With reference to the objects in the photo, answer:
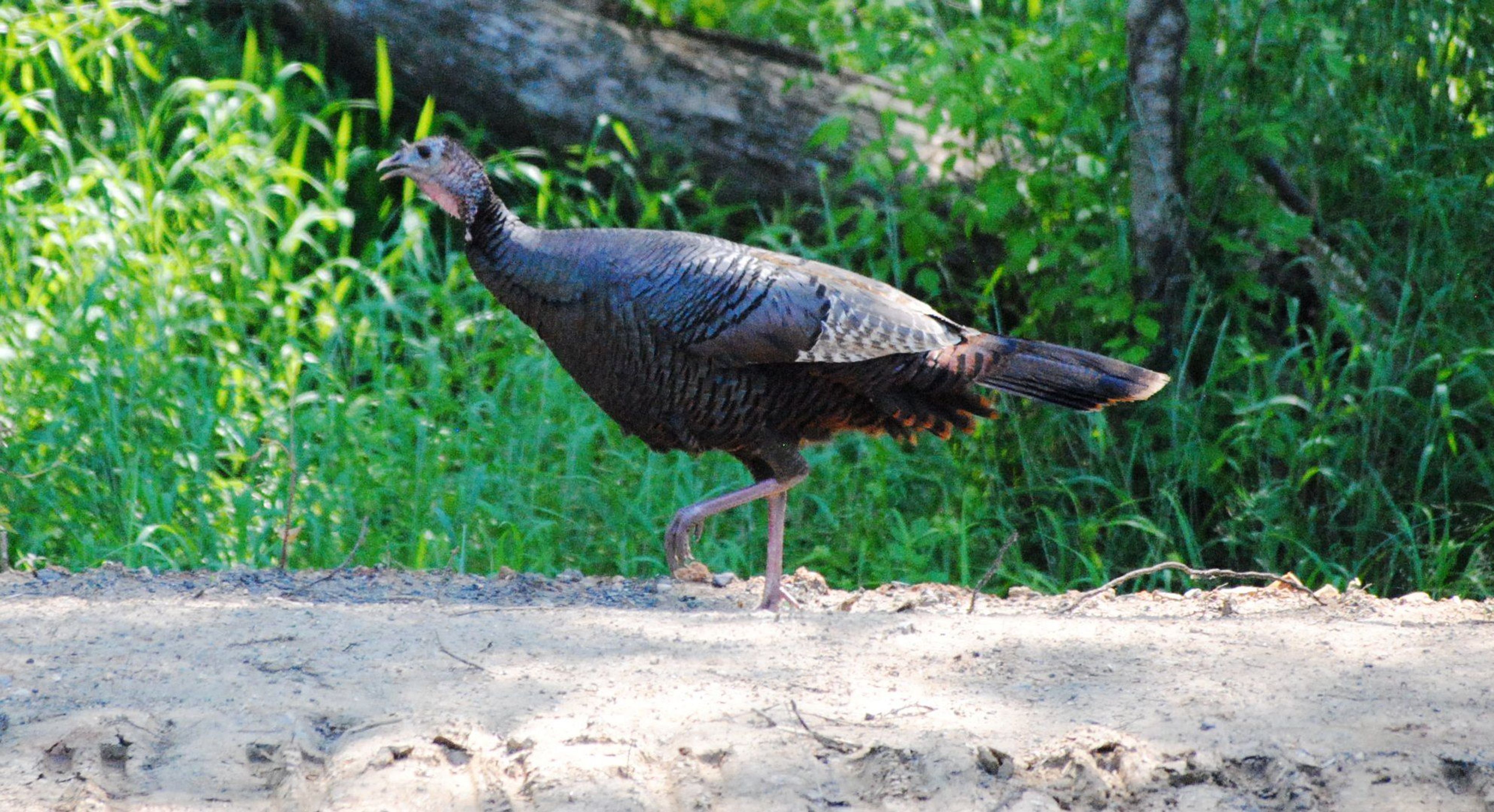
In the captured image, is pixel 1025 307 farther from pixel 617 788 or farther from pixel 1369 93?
pixel 617 788

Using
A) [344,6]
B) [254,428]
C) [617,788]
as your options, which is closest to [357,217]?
[344,6]

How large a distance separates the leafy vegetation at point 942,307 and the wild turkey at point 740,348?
A: 869mm

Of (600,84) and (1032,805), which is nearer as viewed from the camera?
(1032,805)

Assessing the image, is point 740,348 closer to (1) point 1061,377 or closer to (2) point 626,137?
(1) point 1061,377

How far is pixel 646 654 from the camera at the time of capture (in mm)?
3195

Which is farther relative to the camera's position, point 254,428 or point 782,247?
point 782,247

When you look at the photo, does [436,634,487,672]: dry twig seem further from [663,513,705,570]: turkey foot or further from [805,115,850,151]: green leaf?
[805,115,850,151]: green leaf

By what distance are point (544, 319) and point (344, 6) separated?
3.29 m

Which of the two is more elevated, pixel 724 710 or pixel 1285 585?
pixel 724 710

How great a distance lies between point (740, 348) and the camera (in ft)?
13.6

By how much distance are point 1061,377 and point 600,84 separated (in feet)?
10.9

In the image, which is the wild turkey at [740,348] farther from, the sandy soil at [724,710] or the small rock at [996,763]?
the small rock at [996,763]

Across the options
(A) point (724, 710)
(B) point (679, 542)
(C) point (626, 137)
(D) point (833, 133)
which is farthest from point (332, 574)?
(C) point (626, 137)

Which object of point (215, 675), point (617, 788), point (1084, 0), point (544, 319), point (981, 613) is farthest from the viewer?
point (1084, 0)
